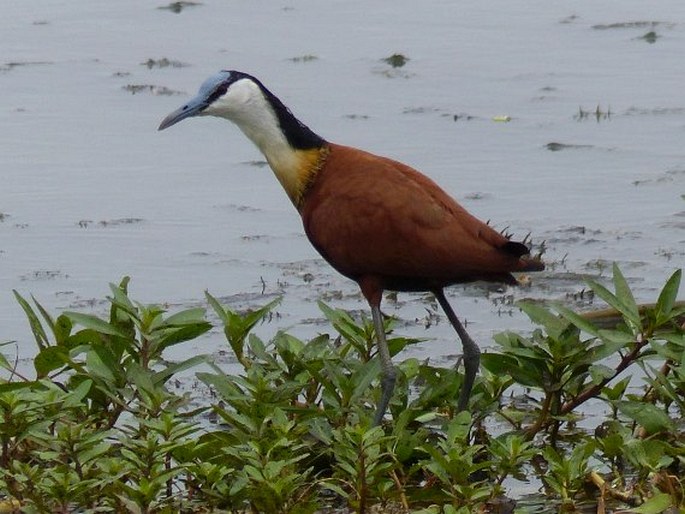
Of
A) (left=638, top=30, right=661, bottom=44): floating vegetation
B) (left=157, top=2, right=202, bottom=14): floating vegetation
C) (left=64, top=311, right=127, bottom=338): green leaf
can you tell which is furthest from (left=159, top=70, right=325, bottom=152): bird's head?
(left=157, top=2, right=202, bottom=14): floating vegetation

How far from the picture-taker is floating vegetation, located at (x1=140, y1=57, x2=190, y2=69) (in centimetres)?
1193

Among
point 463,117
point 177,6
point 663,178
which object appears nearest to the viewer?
point 663,178

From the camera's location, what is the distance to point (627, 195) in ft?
29.7

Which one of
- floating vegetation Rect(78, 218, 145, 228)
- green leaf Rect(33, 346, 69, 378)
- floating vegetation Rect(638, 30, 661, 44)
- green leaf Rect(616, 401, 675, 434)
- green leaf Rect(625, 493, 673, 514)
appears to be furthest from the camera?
floating vegetation Rect(638, 30, 661, 44)

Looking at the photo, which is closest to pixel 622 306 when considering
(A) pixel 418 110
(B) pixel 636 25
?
(A) pixel 418 110

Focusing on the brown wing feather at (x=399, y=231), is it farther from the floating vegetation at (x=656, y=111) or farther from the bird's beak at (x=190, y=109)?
the floating vegetation at (x=656, y=111)

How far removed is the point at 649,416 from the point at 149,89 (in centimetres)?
632

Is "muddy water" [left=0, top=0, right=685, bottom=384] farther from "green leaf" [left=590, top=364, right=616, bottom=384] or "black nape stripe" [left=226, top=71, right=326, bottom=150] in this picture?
"green leaf" [left=590, top=364, right=616, bottom=384]

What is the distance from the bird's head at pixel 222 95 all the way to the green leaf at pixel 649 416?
6.24ft

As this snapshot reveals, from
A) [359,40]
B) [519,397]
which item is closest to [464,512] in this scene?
[519,397]

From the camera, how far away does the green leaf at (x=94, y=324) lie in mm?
5633

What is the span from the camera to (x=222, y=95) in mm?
6605

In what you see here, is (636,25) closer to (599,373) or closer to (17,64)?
(17,64)

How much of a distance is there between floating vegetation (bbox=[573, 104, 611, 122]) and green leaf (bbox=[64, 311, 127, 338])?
207 inches
